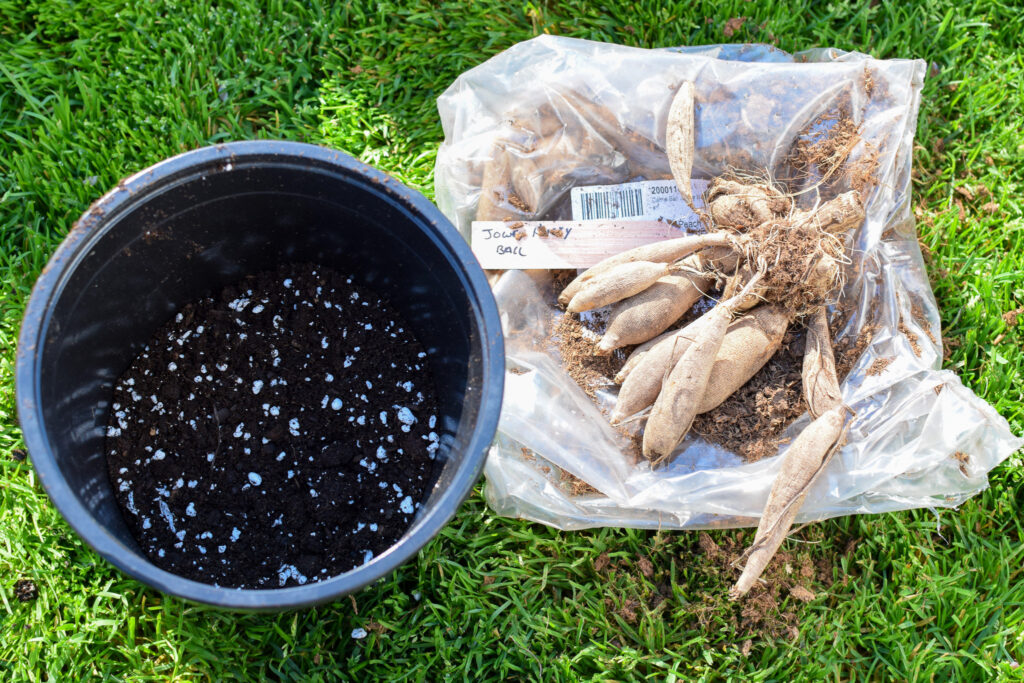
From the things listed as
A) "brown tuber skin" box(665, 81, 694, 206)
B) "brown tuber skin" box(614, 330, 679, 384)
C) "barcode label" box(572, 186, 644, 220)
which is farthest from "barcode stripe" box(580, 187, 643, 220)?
"brown tuber skin" box(614, 330, 679, 384)

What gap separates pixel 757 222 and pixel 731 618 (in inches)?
31.6

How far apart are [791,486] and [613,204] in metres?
0.70

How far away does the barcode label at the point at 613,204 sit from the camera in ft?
5.48

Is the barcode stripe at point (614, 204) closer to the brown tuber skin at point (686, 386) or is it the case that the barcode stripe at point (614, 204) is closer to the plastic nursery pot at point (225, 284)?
the brown tuber skin at point (686, 386)

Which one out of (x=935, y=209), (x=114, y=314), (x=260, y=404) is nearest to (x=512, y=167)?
(x=260, y=404)

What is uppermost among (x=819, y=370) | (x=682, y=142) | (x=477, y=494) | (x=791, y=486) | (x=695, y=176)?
(x=682, y=142)

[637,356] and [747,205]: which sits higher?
[747,205]

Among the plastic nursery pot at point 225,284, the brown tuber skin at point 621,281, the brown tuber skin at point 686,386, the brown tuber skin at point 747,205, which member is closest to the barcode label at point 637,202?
the brown tuber skin at point 747,205

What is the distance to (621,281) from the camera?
1.46 metres

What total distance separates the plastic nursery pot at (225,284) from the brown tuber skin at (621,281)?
1.02 ft

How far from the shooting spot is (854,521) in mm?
1611

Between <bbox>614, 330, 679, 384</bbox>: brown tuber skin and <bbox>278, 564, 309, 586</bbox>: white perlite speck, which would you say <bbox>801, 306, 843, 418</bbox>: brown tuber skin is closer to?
<bbox>614, 330, 679, 384</bbox>: brown tuber skin

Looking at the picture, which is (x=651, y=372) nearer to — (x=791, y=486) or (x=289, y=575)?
(x=791, y=486)

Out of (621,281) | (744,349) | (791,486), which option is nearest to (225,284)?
(621,281)
